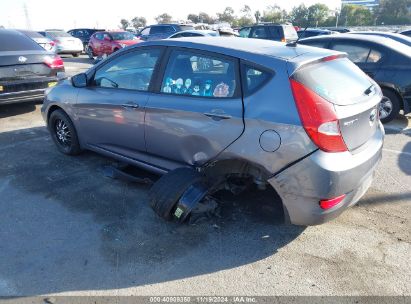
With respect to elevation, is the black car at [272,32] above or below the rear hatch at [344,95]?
below

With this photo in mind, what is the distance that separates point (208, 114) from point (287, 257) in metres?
1.37

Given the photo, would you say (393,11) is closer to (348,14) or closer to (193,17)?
(348,14)

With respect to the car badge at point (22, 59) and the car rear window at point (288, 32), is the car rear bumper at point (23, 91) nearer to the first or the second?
the car badge at point (22, 59)

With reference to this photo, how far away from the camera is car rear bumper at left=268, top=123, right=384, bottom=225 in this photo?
2.72 m

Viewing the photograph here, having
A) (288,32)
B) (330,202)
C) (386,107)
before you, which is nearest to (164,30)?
(288,32)

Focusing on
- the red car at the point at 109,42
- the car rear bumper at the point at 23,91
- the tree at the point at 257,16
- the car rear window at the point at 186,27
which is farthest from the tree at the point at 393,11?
the car rear bumper at the point at 23,91

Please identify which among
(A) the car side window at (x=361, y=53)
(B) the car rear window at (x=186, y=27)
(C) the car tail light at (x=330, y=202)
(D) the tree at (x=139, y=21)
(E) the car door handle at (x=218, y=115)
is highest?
(E) the car door handle at (x=218, y=115)

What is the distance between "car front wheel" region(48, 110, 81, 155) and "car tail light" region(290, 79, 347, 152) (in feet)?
10.4

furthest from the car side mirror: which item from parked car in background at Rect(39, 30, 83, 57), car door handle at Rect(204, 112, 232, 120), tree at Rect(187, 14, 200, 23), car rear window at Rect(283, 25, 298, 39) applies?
tree at Rect(187, 14, 200, 23)

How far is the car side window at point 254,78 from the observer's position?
2.97 m

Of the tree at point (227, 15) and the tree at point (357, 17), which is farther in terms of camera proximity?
the tree at point (227, 15)

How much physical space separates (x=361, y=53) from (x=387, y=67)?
1.87 ft

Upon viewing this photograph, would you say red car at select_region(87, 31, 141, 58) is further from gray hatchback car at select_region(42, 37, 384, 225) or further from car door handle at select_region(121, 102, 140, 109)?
car door handle at select_region(121, 102, 140, 109)

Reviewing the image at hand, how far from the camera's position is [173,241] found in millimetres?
3189
